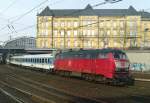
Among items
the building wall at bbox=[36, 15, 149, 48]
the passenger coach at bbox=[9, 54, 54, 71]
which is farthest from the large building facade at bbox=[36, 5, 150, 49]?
the passenger coach at bbox=[9, 54, 54, 71]

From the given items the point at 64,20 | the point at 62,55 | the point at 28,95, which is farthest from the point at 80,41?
the point at 28,95

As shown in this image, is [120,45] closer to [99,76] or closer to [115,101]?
[99,76]

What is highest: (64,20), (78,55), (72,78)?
(64,20)

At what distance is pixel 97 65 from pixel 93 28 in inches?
4239

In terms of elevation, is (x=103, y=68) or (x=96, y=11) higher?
(x=96, y=11)

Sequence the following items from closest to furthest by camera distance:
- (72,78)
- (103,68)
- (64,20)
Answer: (103,68), (72,78), (64,20)

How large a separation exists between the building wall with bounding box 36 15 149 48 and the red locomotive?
91.7 m

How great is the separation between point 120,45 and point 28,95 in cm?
10906

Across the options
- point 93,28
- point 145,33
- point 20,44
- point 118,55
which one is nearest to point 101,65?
point 118,55

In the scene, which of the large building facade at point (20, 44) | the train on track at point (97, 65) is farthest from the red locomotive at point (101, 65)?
the large building facade at point (20, 44)

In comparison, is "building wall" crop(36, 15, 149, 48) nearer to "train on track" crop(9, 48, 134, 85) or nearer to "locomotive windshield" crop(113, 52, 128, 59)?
"train on track" crop(9, 48, 134, 85)

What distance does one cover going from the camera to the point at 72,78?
42.6 metres

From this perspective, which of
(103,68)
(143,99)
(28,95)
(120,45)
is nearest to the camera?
(143,99)

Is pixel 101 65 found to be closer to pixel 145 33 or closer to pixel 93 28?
pixel 145 33
